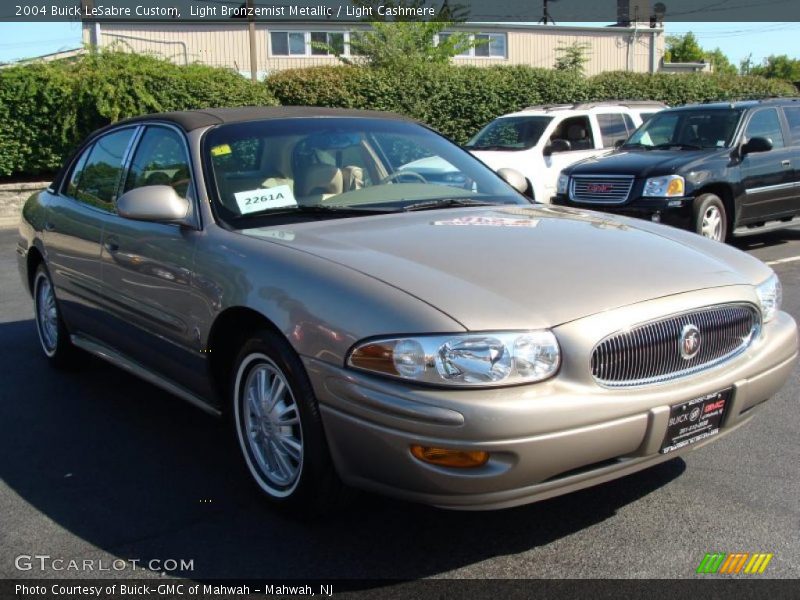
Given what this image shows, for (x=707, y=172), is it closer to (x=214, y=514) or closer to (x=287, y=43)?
(x=214, y=514)

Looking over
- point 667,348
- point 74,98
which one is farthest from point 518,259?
point 74,98

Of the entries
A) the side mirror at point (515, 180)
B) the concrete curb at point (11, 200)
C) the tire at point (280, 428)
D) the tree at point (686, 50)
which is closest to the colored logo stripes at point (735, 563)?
the tire at point (280, 428)

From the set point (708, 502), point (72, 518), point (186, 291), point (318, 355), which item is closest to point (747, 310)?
point (708, 502)

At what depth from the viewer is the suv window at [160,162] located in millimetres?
4301

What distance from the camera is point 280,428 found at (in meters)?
3.46

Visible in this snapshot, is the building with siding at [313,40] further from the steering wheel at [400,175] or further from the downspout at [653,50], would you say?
the steering wheel at [400,175]

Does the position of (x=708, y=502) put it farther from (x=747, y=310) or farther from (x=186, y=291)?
(x=186, y=291)

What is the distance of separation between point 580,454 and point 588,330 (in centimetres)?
40

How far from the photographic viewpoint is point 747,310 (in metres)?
3.46

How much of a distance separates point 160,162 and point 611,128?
10.3 m

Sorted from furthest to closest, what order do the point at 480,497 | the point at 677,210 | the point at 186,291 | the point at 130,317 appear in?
the point at 677,210
the point at 130,317
the point at 186,291
the point at 480,497

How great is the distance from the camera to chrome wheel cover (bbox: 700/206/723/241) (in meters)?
9.50

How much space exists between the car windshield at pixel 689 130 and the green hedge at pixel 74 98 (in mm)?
9701

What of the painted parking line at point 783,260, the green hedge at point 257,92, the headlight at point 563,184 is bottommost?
the painted parking line at point 783,260
